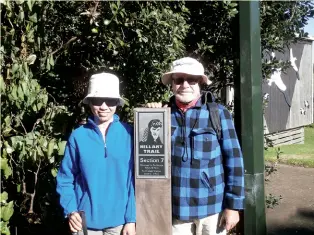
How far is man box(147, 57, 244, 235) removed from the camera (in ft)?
10.7

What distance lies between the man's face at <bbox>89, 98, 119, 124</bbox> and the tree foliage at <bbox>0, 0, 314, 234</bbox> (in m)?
0.53

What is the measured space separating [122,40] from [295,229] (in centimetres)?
387

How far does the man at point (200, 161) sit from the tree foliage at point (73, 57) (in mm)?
926

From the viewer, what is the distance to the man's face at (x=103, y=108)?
333 cm

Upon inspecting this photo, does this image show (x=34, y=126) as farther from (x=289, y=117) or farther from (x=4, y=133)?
(x=289, y=117)

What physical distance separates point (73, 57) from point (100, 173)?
1.93 m

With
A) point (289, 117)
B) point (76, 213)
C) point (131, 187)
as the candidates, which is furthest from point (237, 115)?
point (289, 117)

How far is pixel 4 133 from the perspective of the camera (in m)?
3.73

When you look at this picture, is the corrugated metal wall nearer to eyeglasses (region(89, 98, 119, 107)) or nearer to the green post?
the green post

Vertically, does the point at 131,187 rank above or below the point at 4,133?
below

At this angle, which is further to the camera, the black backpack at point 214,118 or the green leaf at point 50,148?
the green leaf at point 50,148

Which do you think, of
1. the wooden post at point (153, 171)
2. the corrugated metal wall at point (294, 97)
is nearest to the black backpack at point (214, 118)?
the wooden post at point (153, 171)

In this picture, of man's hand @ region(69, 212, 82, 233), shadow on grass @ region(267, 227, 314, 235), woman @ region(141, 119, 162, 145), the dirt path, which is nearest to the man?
woman @ region(141, 119, 162, 145)

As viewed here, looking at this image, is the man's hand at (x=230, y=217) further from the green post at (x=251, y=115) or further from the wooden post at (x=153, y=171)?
the green post at (x=251, y=115)
